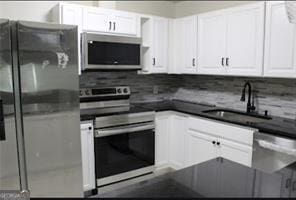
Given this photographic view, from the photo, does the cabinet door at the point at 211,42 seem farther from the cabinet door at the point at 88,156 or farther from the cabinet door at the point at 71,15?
the cabinet door at the point at 88,156

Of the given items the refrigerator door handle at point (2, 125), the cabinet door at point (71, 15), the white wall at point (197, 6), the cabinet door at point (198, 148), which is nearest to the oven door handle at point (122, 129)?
the cabinet door at point (198, 148)

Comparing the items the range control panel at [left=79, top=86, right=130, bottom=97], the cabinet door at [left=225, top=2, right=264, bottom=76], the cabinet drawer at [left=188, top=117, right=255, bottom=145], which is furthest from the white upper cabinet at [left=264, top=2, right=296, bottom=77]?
the range control panel at [left=79, top=86, right=130, bottom=97]

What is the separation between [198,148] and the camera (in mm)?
3041

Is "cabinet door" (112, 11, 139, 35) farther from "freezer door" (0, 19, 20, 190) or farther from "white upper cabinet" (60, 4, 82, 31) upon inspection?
"freezer door" (0, 19, 20, 190)

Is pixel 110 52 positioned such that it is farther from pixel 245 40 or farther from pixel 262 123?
pixel 262 123

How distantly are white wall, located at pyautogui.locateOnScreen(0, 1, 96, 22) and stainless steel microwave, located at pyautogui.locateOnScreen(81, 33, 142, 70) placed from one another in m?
0.67

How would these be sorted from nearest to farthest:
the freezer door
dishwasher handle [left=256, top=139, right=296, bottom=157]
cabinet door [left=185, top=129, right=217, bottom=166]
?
the freezer door → dishwasher handle [left=256, top=139, right=296, bottom=157] → cabinet door [left=185, top=129, right=217, bottom=166]

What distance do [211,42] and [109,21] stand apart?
1.27 meters

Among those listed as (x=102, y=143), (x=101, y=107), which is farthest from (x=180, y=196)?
(x=101, y=107)

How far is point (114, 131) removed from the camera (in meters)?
2.84

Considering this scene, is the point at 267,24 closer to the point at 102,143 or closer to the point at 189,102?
the point at 189,102

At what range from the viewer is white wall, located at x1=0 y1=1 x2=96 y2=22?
2.78 metres

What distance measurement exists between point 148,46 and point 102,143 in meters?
1.43

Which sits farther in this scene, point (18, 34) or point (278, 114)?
point (278, 114)
